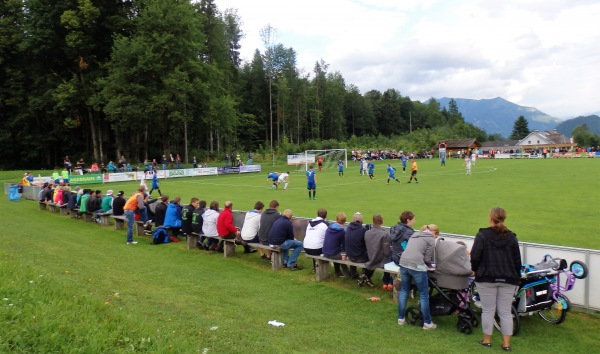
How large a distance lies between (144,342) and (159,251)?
28.6 feet

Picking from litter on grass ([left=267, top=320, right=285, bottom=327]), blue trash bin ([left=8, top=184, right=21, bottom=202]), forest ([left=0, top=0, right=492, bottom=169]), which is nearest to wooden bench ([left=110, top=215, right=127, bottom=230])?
litter on grass ([left=267, top=320, right=285, bottom=327])

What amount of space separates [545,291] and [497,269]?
→ 1510 millimetres

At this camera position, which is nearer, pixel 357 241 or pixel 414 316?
pixel 414 316

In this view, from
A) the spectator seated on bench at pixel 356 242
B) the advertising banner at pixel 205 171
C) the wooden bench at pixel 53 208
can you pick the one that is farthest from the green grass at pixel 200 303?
the advertising banner at pixel 205 171

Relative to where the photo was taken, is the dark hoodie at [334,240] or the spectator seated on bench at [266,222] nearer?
the dark hoodie at [334,240]

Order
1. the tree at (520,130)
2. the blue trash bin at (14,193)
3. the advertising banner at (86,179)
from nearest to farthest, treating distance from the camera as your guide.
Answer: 1. the blue trash bin at (14,193)
2. the advertising banner at (86,179)
3. the tree at (520,130)

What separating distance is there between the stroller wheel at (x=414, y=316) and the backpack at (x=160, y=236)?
9.44 metres

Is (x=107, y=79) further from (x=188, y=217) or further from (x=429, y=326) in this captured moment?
(x=429, y=326)

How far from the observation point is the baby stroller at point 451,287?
7.08 meters

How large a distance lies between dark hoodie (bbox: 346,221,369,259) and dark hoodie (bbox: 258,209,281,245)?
2585 millimetres

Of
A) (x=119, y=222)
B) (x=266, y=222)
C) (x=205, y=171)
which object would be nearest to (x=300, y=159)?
(x=205, y=171)

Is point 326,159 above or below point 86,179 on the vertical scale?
above

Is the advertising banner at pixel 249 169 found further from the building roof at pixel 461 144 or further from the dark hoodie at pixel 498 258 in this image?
the building roof at pixel 461 144

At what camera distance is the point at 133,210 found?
15.2 meters
